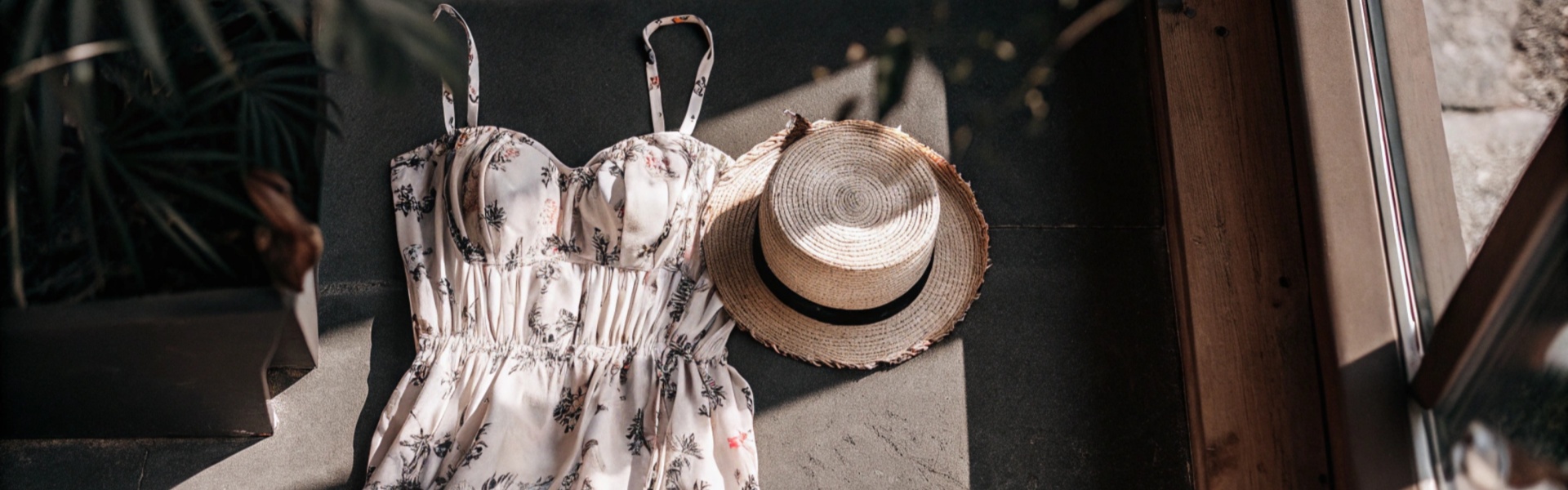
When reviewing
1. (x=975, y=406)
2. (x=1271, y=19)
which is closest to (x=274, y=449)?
(x=975, y=406)

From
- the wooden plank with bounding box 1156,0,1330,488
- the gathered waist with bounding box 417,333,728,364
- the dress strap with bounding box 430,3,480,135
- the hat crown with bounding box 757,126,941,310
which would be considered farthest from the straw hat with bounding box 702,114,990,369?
the dress strap with bounding box 430,3,480,135

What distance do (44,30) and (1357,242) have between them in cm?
184

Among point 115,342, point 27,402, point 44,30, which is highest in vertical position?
point 44,30

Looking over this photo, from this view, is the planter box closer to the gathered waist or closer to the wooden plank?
the gathered waist

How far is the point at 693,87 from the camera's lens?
2.11 m

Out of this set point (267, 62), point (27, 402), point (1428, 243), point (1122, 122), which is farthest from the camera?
point (1122, 122)

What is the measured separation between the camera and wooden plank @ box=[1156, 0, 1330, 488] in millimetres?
1781

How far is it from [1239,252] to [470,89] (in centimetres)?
149

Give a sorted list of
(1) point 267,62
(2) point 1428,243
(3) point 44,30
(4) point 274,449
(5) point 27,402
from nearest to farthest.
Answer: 1. (3) point 44,30
2. (1) point 267,62
3. (2) point 1428,243
4. (5) point 27,402
5. (4) point 274,449

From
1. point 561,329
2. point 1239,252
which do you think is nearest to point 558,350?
point 561,329

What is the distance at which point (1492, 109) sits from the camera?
4.88 feet

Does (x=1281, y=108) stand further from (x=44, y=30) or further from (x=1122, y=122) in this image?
(x=44, y=30)

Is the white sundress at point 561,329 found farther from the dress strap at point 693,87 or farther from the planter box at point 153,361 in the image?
the planter box at point 153,361

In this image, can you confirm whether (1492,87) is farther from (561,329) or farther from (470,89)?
(470,89)
